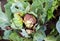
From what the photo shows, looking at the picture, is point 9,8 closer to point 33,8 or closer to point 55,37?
point 33,8

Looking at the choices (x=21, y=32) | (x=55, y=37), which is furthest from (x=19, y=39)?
(x=55, y=37)

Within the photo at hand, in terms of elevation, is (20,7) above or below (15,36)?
above

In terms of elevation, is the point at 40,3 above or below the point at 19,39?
above

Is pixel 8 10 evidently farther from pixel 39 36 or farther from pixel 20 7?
pixel 39 36

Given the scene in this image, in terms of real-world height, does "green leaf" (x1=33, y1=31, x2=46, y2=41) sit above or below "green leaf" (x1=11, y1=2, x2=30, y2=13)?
below

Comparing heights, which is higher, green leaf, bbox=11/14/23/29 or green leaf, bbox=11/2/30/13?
green leaf, bbox=11/2/30/13

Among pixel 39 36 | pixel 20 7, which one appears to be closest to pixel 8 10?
pixel 20 7

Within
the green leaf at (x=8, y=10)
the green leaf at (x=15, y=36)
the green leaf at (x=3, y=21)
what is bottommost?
the green leaf at (x=15, y=36)


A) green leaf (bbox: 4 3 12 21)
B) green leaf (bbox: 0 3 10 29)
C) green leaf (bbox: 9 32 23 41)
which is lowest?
green leaf (bbox: 9 32 23 41)

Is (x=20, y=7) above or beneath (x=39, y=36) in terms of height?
above

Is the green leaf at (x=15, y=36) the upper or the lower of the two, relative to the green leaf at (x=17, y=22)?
lower

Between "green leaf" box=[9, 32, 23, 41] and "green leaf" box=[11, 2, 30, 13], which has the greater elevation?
"green leaf" box=[11, 2, 30, 13]
